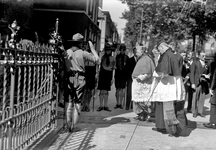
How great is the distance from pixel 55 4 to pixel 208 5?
26.3 ft

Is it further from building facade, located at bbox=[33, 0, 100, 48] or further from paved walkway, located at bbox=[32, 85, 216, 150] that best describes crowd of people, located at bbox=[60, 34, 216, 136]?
building facade, located at bbox=[33, 0, 100, 48]

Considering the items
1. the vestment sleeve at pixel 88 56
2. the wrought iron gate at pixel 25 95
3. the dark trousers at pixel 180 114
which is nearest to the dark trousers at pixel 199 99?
the dark trousers at pixel 180 114

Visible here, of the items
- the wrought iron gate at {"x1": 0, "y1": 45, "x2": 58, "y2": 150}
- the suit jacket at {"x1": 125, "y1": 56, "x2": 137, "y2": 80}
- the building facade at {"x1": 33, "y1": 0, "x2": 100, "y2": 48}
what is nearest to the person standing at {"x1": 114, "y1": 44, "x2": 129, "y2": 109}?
the suit jacket at {"x1": 125, "y1": 56, "x2": 137, "y2": 80}

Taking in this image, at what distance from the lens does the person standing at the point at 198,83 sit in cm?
945

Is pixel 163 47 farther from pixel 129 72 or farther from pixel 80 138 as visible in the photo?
pixel 129 72

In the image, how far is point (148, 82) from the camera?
327 inches

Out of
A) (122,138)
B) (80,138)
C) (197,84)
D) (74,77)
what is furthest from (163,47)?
(197,84)

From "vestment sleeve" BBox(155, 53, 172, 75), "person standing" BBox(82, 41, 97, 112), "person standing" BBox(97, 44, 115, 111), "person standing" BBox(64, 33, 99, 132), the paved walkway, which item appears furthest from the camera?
"person standing" BBox(97, 44, 115, 111)

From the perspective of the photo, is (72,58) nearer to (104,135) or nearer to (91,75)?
(104,135)

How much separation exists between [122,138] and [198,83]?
3807 millimetres

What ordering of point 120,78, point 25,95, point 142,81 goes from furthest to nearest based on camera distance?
point 120,78 < point 142,81 < point 25,95

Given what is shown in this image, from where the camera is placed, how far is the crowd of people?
263 inches

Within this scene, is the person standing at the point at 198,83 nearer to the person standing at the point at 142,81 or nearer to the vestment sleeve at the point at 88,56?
the person standing at the point at 142,81

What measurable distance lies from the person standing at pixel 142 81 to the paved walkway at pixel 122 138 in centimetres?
37
